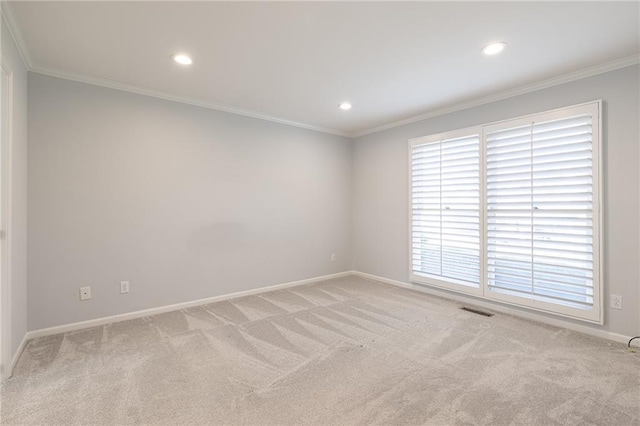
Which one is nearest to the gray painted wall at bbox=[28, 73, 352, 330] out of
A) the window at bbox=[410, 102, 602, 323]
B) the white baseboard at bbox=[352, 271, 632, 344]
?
the white baseboard at bbox=[352, 271, 632, 344]

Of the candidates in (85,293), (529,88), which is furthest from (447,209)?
(85,293)

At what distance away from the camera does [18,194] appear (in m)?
2.40

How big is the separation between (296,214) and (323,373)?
2.70 m

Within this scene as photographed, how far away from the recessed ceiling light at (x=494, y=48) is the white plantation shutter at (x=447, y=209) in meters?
1.26

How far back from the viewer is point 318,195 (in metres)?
4.85

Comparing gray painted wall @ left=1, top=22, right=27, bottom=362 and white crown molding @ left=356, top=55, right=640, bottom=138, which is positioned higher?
white crown molding @ left=356, top=55, right=640, bottom=138

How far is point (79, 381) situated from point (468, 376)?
2.69 meters

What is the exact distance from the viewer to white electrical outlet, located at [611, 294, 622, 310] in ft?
8.75

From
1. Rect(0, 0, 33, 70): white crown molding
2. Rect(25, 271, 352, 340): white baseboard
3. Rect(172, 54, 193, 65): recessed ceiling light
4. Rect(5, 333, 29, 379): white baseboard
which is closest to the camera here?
Rect(0, 0, 33, 70): white crown molding

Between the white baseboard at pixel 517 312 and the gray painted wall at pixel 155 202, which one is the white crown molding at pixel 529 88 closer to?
the gray painted wall at pixel 155 202

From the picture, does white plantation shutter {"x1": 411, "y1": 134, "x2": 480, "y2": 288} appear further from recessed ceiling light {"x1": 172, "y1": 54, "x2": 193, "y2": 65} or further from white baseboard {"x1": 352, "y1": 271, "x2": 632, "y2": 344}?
recessed ceiling light {"x1": 172, "y1": 54, "x2": 193, "y2": 65}

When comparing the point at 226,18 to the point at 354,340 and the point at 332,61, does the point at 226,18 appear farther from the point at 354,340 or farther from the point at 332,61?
the point at 354,340

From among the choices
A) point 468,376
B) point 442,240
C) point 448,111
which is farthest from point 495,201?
point 468,376

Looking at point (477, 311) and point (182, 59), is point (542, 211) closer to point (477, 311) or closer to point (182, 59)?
point (477, 311)
